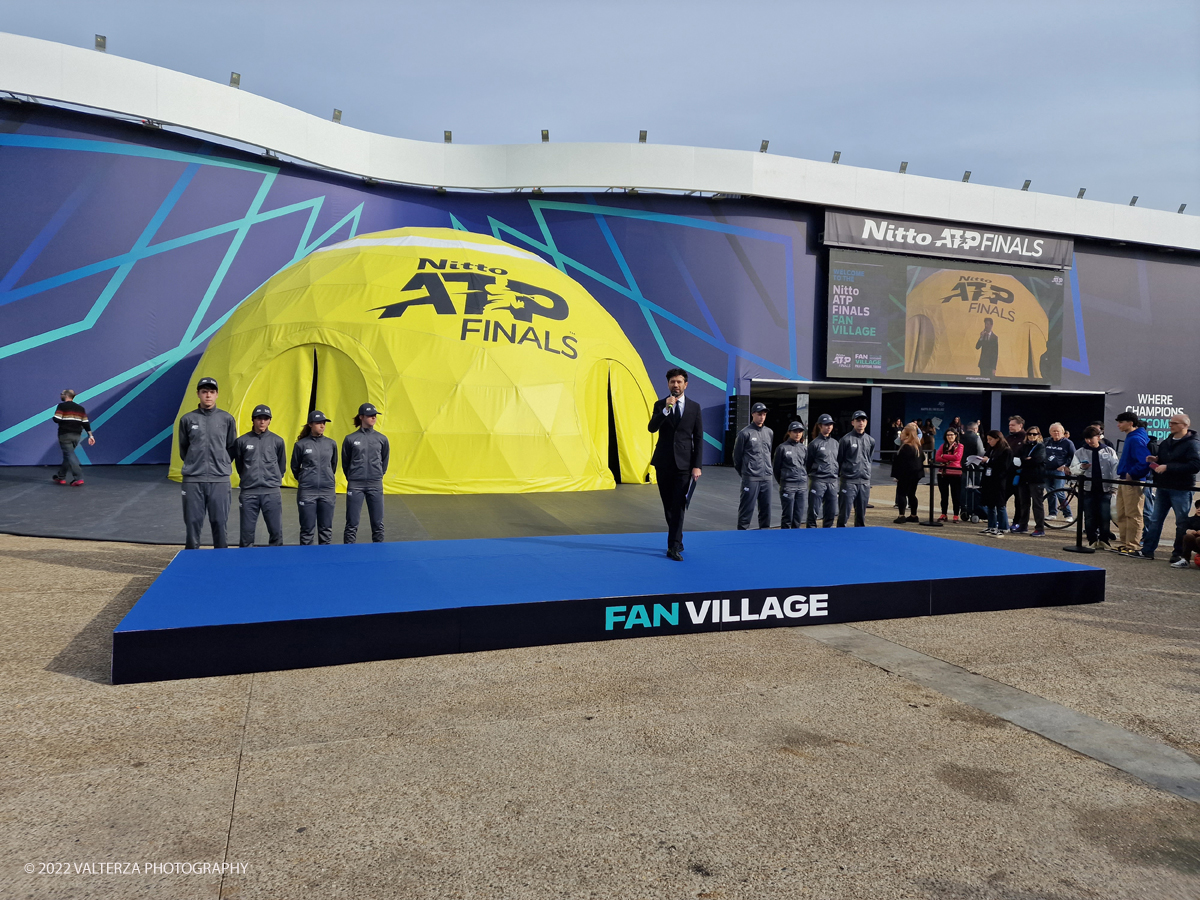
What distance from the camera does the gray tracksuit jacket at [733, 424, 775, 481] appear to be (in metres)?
9.40

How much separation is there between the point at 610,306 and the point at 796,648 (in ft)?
53.6

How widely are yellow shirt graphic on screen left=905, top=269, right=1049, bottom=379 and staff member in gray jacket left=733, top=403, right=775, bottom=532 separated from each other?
49.4ft

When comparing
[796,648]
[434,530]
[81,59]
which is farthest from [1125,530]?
[81,59]

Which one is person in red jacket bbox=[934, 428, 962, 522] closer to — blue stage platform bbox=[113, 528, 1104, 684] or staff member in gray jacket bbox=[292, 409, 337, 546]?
blue stage platform bbox=[113, 528, 1104, 684]

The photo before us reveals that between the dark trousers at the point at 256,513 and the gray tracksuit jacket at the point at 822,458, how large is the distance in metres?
6.56

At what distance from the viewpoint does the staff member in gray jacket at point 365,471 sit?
8016mm

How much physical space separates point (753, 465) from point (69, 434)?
466 inches

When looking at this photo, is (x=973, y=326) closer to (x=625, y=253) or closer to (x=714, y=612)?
(x=625, y=253)

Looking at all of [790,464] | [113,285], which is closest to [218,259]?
[113,285]

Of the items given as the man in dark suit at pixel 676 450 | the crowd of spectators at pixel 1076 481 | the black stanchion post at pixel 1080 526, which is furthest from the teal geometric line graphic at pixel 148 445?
the black stanchion post at pixel 1080 526

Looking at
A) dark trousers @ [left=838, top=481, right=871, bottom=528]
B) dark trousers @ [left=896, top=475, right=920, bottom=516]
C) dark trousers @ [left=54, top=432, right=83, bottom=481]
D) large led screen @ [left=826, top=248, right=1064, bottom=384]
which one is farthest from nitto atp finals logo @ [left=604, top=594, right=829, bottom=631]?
large led screen @ [left=826, top=248, right=1064, bottom=384]

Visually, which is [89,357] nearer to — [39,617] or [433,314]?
[433,314]

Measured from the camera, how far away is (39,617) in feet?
17.9

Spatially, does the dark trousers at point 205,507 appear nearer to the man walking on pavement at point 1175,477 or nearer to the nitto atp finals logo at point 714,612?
the nitto atp finals logo at point 714,612
